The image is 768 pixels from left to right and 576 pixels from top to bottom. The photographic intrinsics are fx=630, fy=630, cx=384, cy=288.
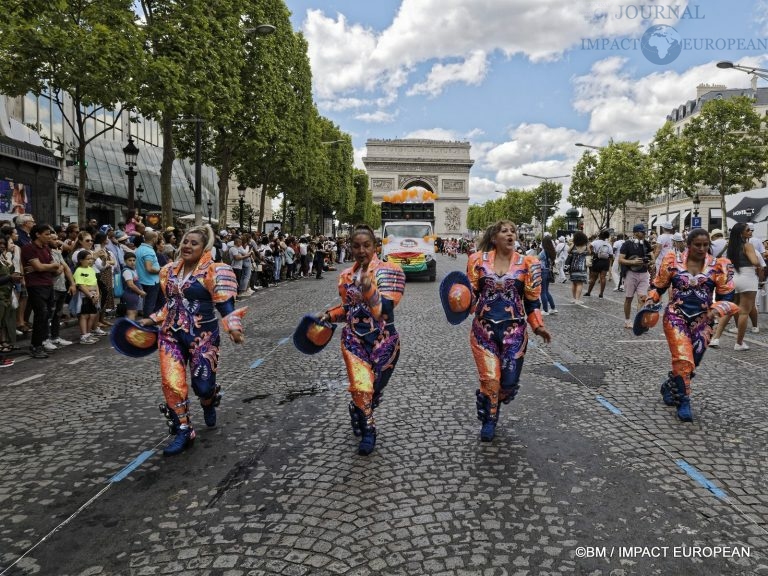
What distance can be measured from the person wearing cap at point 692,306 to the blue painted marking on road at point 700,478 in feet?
3.82

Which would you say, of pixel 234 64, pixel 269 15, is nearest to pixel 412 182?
pixel 269 15

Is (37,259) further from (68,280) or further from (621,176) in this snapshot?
(621,176)

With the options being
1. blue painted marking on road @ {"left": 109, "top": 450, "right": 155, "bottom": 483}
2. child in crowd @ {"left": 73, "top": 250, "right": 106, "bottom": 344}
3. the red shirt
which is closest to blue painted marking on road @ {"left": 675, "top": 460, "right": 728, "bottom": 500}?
blue painted marking on road @ {"left": 109, "top": 450, "right": 155, "bottom": 483}

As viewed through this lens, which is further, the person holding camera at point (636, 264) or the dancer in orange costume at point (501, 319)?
the person holding camera at point (636, 264)

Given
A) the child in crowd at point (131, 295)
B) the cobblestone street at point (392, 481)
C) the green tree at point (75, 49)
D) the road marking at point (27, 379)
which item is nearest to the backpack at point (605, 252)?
the cobblestone street at point (392, 481)

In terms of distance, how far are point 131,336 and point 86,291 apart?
17.1 feet

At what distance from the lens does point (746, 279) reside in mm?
8711

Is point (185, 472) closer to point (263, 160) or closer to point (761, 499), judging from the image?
point (761, 499)

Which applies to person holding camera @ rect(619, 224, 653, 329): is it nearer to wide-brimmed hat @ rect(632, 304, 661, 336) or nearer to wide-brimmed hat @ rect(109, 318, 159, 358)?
wide-brimmed hat @ rect(632, 304, 661, 336)

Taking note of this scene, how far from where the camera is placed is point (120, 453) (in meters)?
4.45

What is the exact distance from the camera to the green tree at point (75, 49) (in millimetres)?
12102

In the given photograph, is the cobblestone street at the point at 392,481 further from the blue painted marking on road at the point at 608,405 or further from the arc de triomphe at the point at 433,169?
the arc de triomphe at the point at 433,169

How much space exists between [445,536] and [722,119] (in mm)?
38112

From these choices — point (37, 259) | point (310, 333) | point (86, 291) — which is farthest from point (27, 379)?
point (310, 333)
